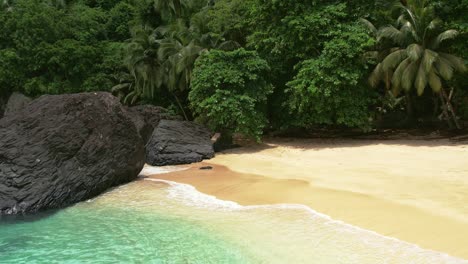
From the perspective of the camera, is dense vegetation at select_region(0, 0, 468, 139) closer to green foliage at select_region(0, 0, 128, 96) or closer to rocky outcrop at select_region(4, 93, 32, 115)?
green foliage at select_region(0, 0, 128, 96)

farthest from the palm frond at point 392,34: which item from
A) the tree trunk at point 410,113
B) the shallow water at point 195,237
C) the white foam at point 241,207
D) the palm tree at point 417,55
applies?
the shallow water at point 195,237

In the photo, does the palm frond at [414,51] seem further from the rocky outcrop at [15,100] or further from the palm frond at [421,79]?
the rocky outcrop at [15,100]

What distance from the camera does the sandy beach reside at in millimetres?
8898

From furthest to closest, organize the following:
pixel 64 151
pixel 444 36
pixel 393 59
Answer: pixel 393 59 < pixel 444 36 < pixel 64 151

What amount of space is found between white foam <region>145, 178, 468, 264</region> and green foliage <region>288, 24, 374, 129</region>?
9172 mm

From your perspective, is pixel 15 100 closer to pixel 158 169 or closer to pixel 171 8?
pixel 171 8

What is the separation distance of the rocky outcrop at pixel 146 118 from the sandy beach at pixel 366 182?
3905 mm

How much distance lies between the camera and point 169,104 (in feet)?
110

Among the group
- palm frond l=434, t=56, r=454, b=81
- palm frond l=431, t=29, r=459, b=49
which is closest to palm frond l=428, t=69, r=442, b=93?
palm frond l=434, t=56, r=454, b=81

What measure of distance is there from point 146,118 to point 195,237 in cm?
1455

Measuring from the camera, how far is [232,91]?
69.1 ft

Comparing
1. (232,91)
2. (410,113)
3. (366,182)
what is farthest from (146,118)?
(410,113)

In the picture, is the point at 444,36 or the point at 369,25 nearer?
the point at 444,36

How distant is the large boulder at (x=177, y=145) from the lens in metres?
18.5
